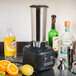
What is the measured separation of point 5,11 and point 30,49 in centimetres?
53

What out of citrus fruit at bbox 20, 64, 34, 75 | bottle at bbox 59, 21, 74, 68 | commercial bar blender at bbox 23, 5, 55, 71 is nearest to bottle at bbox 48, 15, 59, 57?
bottle at bbox 59, 21, 74, 68

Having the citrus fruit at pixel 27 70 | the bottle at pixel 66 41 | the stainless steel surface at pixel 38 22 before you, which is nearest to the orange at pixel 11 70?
the citrus fruit at pixel 27 70

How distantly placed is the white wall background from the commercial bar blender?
0.38 m

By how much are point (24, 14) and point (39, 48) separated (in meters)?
0.48

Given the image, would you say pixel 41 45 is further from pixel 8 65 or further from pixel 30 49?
pixel 8 65

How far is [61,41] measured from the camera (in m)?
1.62

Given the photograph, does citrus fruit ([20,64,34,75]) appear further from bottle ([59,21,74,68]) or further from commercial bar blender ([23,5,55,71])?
bottle ([59,21,74,68])

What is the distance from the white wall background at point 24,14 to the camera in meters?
1.61

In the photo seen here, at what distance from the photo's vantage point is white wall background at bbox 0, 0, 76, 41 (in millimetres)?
1608

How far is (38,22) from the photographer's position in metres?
1.24

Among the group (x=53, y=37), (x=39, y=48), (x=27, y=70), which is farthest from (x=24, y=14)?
(x=27, y=70)

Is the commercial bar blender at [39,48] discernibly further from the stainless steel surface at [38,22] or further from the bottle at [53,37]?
the bottle at [53,37]

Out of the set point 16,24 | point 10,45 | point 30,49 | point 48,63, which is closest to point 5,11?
point 16,24

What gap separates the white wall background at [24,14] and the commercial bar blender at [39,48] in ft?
1.26
